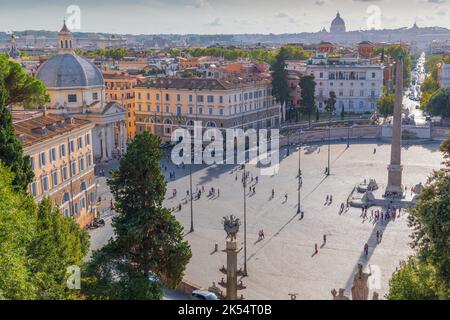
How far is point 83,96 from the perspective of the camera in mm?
57094

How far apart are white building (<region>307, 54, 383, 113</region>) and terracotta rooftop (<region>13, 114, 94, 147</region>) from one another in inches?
2119

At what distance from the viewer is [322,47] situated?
113 m

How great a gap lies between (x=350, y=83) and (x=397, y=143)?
44095 millimetres

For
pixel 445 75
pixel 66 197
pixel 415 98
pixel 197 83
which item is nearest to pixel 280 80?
pixel 197 83

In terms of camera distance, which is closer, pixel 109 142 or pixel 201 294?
pixel 201 294

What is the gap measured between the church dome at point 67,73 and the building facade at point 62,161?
1963cm

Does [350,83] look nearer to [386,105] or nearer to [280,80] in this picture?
[386,105]

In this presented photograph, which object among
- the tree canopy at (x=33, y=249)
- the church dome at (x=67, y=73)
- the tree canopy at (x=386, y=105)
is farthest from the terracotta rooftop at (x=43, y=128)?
the tree canopy at (x=386, y=105)

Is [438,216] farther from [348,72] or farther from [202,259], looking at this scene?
[348,72]

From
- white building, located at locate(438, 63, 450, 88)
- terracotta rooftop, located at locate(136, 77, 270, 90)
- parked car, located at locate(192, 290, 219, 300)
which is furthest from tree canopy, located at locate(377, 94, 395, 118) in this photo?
parked car, located at locate(192, 290, 219, 300)

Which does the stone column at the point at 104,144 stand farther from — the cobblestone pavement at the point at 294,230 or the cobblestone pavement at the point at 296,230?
the cobblestone pavement at the point at 296,230

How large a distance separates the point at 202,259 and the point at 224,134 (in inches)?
1386
